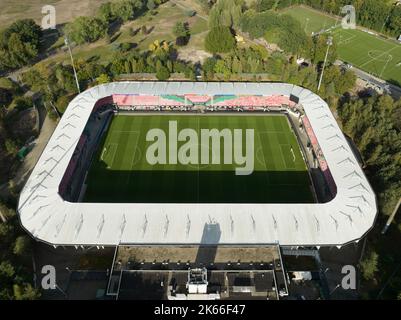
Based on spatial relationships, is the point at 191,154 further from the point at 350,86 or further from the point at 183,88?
the point at 350,86

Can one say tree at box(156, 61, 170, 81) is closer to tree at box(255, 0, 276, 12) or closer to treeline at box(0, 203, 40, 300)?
treeline at box(0, 203, 40, 300)

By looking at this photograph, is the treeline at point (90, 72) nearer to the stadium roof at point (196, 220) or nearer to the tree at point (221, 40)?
the tree at point (221, 40)

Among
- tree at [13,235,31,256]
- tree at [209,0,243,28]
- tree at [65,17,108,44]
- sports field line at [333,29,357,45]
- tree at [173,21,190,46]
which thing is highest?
tree at [209,0,243,28]

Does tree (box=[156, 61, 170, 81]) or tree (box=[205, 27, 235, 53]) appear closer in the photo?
tree (box=[156, 61, 170, 81])

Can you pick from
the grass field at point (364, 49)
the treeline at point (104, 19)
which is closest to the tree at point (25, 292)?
the treeline at point (104, 19)

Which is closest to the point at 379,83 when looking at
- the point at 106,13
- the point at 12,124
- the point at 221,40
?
the point at 221,40

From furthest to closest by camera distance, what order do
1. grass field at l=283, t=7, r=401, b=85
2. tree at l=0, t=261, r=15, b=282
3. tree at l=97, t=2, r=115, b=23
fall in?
tree at l=97, t=2, r=115, b=23 < grass field at l=283, t=7, r=401, b=85 < tree at l=0, t=261, r=15, b=282

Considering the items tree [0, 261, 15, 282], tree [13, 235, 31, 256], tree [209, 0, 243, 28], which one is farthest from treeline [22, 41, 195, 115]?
tree [0, 261, 15, 282]
